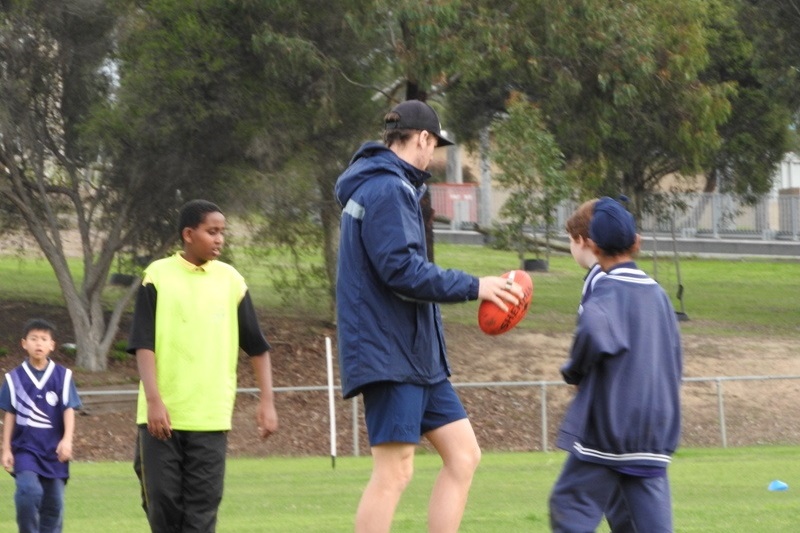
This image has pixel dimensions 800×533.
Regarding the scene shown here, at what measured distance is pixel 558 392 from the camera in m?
25.7

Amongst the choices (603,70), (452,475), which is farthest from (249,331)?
(603,70)

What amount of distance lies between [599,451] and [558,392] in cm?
2013

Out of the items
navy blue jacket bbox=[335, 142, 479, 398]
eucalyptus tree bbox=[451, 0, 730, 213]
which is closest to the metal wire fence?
eucalyptus tree bbox=[451, 0, 730, 213]

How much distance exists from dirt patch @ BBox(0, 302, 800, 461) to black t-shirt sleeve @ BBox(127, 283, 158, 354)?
14.8 metres

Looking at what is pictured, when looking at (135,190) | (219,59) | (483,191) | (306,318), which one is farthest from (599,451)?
(483,191)

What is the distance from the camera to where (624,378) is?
564 cm

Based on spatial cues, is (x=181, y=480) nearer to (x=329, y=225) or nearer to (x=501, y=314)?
(x=501, y=314)

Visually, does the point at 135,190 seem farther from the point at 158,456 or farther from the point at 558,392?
the point at 158,456

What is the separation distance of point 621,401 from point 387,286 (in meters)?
1.10

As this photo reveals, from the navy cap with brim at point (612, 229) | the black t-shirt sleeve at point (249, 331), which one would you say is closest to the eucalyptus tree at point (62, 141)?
the black t-shirt sleeve at point (249, 331)

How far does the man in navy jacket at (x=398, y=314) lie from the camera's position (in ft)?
19.3

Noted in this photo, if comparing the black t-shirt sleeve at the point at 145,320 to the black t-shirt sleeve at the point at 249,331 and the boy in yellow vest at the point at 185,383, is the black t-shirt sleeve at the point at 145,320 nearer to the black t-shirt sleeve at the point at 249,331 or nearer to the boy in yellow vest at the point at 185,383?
the boy in yellow vest at the point at 185,383

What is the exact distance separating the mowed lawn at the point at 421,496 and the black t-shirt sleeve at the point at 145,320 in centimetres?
329

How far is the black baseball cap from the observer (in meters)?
6.18
